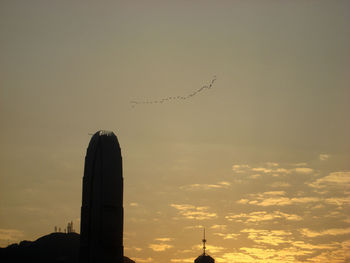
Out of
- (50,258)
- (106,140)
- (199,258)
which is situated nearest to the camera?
(106,140)

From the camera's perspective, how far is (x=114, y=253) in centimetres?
9056

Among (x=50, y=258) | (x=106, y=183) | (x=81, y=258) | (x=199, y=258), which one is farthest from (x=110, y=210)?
(x=50, y=258)

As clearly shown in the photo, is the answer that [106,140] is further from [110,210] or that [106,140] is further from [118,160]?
[110,210]

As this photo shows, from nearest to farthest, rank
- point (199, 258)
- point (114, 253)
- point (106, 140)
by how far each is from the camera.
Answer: point (114, 253) → point (106, 140) → point (199, 258)

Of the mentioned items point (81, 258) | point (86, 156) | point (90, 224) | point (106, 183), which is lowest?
point (81, 258)

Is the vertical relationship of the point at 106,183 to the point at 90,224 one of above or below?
above

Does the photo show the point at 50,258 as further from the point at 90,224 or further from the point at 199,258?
the point at 90,224

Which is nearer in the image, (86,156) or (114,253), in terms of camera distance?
(114,253)

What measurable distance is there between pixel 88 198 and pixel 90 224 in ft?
15.9

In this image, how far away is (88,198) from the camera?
309 ft

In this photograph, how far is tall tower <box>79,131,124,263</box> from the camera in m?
90.4

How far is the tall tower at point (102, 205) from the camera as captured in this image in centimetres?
9044

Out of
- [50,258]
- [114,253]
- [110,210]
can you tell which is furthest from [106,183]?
[50,258]

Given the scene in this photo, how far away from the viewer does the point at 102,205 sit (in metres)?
90.9
